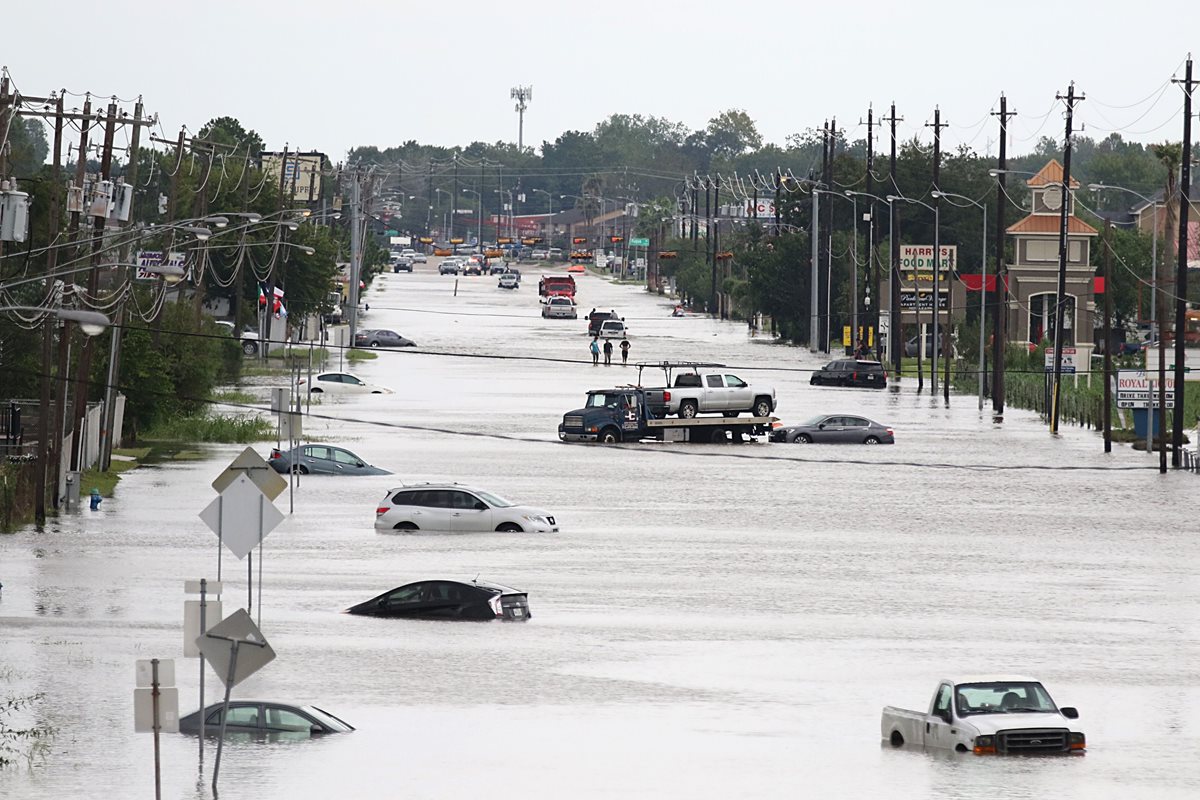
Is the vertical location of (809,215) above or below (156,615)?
above

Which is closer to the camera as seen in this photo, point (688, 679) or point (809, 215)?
point (688, 679)

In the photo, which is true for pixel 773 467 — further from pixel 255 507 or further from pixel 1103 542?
pixel 255 507

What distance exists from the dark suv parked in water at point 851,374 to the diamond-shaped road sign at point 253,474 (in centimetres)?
6099

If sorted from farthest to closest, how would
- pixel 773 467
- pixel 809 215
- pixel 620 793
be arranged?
pixel 809 215
pixel 773 467
pixel 620 793

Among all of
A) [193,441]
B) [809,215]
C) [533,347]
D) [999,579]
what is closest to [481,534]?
[999,579]

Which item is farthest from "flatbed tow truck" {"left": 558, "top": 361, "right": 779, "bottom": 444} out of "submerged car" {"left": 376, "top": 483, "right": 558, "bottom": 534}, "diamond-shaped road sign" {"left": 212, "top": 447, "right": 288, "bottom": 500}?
"diamond-shaped road sign" {"left": 212, "top": 447, "right": 288, "bottom": 500}

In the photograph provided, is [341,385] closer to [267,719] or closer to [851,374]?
[851,374]

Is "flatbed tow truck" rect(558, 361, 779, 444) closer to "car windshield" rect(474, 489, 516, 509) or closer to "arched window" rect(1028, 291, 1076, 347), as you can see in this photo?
"car windshield" rect(474, 489, 516, 509)

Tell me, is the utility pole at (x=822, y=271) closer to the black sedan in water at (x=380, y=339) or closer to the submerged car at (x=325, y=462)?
the black sedan in water at (x=380, y=339)

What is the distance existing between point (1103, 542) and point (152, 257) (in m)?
28.4

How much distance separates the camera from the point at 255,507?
31859mm

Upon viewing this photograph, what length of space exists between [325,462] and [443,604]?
2601 cm

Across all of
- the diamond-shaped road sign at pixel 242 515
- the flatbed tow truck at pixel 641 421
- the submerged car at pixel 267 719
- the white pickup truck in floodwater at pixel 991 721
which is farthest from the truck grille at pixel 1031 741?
the flatbed tow truck at pixel 641 421

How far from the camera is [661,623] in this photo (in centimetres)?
3506
